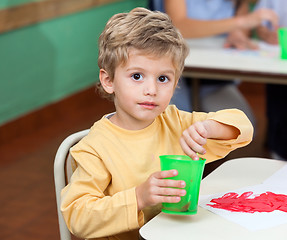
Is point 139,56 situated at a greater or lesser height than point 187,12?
greater

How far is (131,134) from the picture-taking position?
141cm

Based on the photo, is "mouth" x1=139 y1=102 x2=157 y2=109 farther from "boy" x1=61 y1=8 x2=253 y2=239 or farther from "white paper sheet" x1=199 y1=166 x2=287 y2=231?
"white paper sheet" x1=199 y1=166 x2=287 y2=231

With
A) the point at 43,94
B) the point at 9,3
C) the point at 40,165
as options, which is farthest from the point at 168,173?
the point at 43,94

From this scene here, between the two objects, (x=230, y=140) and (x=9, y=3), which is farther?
(x=9, y=3)

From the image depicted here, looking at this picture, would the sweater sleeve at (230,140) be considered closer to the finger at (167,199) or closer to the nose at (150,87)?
the nose at (150,87)

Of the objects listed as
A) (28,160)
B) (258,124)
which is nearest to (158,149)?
(28,160)

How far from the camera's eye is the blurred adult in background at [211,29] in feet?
10.0

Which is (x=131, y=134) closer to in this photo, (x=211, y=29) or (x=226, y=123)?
(x=226, y=123)

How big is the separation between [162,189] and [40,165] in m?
2.64

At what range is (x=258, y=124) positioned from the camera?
4387 millimetres

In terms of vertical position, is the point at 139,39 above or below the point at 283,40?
above

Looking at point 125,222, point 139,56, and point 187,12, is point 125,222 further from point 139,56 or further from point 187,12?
point 187,12

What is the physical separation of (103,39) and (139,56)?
121mm

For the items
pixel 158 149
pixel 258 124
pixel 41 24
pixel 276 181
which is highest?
pixel 158 149
